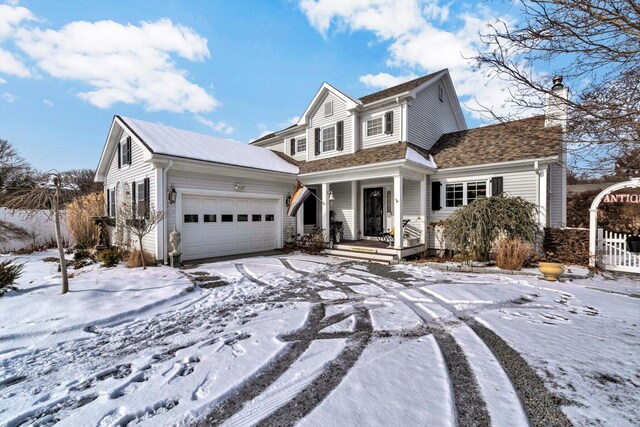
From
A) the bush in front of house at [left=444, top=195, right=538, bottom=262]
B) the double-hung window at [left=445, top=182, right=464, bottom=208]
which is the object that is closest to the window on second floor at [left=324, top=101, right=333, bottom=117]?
the double-hung window at [left=445, top=182, right=464, bottom=208]

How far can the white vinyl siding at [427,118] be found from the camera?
11.1m

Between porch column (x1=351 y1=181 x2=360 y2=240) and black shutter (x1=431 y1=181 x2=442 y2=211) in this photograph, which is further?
porch column (x1=351 y1=181 x2=360 y2=240)

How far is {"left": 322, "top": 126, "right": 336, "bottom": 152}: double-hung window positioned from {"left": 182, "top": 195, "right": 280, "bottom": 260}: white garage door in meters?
3.74

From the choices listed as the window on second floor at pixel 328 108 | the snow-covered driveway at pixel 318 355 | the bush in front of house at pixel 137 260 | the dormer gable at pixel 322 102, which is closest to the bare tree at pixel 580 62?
the snow-covered driveway at pixel 318 355

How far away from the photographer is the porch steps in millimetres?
8985

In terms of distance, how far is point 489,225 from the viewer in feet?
25.7

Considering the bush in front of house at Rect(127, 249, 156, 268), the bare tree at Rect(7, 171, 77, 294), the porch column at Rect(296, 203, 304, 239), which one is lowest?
the bush in front of house at Rect(127, 249, 156, 268)

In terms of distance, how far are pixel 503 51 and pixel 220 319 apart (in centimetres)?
558

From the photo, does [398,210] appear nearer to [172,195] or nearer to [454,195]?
[454,195]

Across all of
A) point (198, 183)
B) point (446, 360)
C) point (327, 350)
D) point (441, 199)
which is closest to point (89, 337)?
point (327, 350)

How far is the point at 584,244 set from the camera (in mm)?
7598

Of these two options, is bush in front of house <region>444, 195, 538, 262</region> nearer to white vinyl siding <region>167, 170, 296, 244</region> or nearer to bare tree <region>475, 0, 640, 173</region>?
bare tree <region>475, 0, 640, 173</region>

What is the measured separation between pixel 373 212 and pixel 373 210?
3.6 inches

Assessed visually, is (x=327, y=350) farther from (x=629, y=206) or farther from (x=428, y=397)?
(x=629, y=206)
